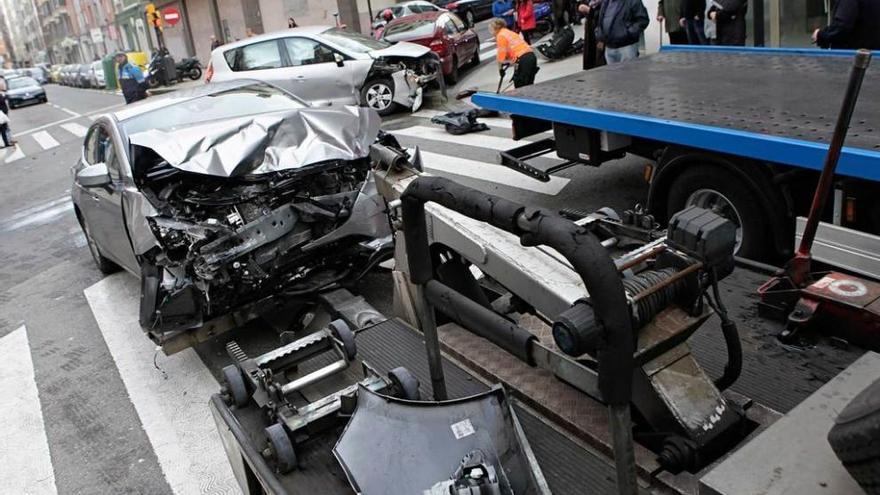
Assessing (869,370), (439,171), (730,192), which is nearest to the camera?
(869,370)

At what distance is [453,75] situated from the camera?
52.9ft

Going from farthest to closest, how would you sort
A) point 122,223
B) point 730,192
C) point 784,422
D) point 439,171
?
point 439,171, point 122,223, point 730,192, point 784,422

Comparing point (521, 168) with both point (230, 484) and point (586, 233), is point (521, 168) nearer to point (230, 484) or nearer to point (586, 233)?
point (230, 484)

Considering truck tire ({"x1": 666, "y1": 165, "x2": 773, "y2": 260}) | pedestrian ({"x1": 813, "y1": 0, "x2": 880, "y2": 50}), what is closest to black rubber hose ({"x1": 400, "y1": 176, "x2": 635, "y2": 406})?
truck tire ({"x1": 666, "y1": 165, "x2": 773, "y2": 260})

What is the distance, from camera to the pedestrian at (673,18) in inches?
424

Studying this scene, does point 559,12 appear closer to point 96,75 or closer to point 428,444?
point 428,444

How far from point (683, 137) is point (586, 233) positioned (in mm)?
3580

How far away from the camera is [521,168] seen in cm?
682

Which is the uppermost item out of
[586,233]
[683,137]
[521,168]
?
[586,233]

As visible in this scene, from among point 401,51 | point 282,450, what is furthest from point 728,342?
point 401,51

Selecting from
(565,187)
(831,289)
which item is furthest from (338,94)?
(831,289)

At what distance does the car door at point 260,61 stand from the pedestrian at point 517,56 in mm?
4181

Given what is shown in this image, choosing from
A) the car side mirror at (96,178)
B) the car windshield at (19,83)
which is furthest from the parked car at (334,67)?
the car windshield at (19,83)

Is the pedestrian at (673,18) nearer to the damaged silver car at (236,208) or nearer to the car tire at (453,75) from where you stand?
the car tire at (453,75)
